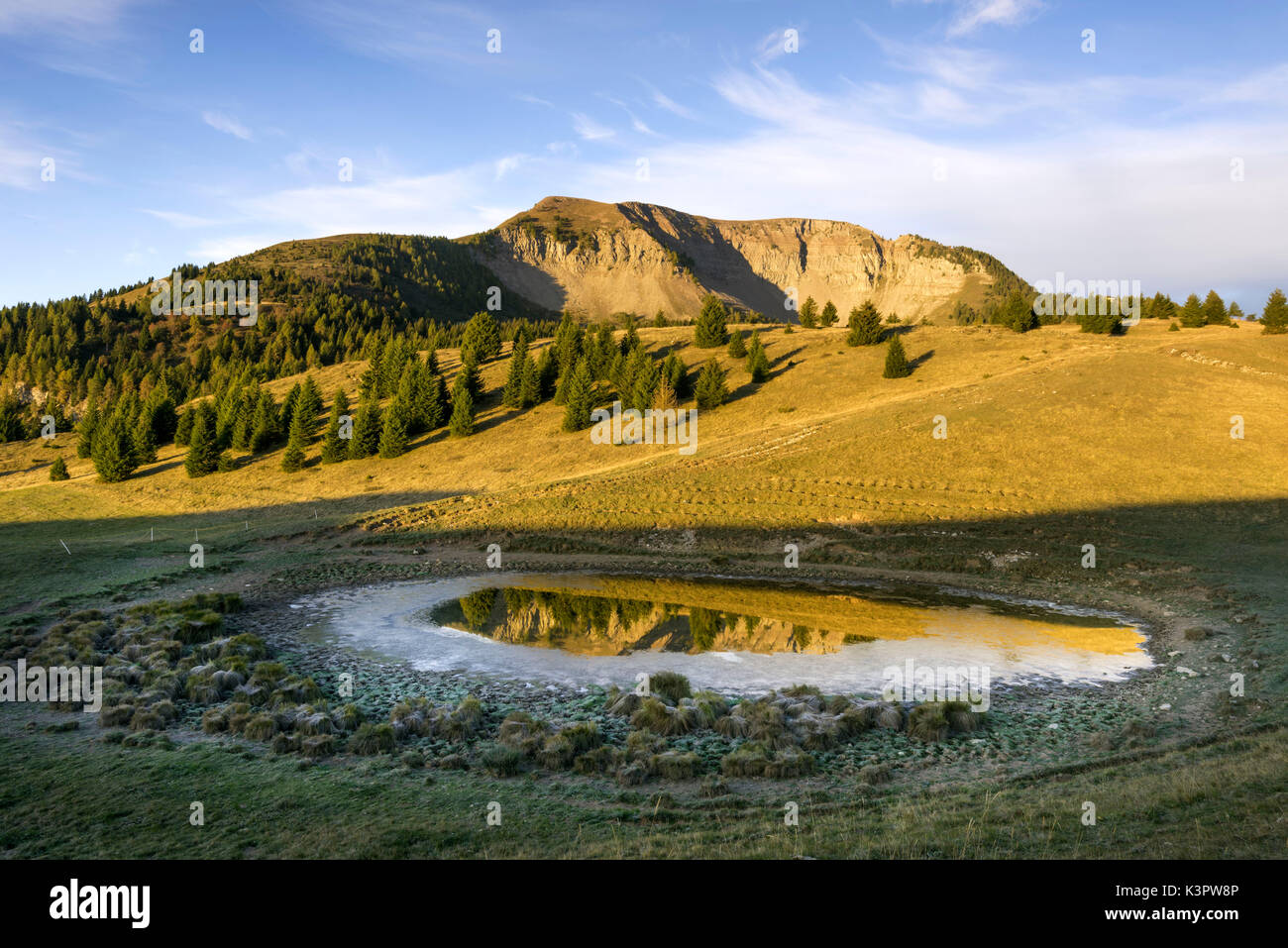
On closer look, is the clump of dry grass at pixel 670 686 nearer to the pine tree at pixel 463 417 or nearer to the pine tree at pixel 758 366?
the pine tree at pixel 463 417

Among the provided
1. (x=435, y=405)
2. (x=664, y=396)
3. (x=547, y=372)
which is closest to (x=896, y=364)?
(x=664, y=396)

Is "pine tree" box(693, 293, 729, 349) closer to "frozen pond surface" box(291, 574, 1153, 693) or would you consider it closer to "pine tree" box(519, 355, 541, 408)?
"pine tree" box(519, 355, 541, 408)

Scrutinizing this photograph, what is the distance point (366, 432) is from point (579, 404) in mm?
20802

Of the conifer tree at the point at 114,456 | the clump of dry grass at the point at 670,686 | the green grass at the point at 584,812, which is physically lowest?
the clump of dry grass at the point at 670,686

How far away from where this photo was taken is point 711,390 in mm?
68938

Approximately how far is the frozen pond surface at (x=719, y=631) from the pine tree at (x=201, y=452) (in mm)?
51760

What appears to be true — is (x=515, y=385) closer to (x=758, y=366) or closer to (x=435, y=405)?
(x=435, y=405)

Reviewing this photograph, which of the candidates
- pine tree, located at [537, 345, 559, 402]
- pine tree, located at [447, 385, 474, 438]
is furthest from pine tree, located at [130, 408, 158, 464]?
pine tree, located at [537, 345, 559, 402]

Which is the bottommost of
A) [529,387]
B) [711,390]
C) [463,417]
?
[463,417]

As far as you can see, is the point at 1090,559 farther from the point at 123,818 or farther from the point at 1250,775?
the point at 123,818

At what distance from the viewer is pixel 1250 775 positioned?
9508 mm

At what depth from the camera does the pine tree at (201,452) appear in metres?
70.8

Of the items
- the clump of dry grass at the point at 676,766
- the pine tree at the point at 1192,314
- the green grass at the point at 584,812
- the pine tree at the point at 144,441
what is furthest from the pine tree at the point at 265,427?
the pine tree at the point at 1192,314

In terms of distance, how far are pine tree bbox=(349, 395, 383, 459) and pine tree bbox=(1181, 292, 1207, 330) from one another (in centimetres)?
8834
